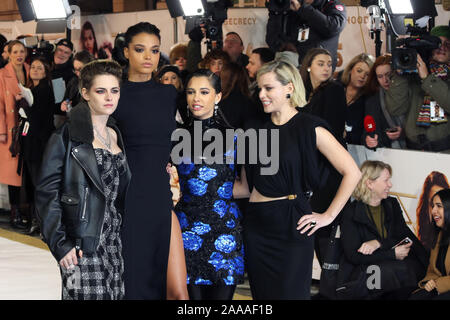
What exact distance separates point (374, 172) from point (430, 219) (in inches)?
17.9

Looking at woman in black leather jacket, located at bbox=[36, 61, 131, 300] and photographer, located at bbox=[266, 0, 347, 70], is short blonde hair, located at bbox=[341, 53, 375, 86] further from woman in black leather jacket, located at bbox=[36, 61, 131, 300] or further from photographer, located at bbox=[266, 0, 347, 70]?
woman in black leather jacket, located at bbox=[36, 61, 131, 300]

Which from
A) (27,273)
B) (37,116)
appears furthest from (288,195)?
(37,116)

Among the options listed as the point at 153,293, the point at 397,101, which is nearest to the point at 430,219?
the point at 397,101

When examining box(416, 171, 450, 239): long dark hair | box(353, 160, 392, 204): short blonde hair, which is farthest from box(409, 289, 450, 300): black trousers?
box(353, 160, 392, 204): short blonde hair

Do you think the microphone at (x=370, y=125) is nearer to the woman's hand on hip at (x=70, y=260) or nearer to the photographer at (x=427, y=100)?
the photographer at (x=427, y=100)

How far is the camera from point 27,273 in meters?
6.47

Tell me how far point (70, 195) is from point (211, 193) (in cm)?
80

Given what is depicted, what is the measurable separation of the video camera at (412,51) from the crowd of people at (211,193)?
0.08 meters

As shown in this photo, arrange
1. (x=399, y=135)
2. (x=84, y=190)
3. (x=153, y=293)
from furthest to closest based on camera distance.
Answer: (x=399, y=135)
(x=153, y=293)
(x=84, y=190)

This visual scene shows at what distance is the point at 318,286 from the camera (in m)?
5.69

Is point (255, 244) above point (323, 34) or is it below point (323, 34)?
below

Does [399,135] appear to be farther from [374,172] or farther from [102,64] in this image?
[102,64]

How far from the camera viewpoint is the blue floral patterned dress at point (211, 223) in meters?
3.93

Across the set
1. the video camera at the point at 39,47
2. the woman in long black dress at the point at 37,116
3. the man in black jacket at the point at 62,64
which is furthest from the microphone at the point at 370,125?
the video camera at the point at 39,47
